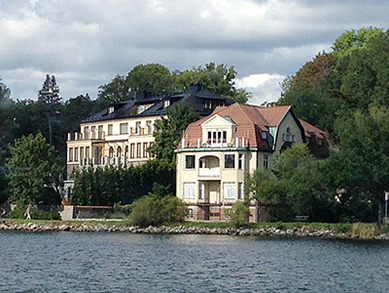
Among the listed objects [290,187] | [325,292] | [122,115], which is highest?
[122,115]

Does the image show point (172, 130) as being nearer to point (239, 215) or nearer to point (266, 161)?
point (266, 161)

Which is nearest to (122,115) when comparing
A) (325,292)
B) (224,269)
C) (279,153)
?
(279,153)

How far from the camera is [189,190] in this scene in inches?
3314

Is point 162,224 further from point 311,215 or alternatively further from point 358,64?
point 358,64

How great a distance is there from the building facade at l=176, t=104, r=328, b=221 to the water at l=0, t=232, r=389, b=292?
47.7ft

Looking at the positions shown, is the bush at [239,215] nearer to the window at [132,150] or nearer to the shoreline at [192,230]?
the shoreline at [192,230]

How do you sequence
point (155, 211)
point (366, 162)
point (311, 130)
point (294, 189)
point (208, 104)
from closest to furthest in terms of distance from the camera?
point (366, 162), point (294, 189), point (155, 211), point (311, 130), point (208, 104)

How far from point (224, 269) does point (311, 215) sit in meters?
29.6

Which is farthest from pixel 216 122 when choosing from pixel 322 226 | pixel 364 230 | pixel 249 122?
pixel 364 230

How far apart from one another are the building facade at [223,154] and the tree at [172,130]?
18.1ft

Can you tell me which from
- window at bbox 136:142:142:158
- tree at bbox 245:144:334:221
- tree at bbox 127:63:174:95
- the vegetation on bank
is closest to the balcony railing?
the vegetation on bank

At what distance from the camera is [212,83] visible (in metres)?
124

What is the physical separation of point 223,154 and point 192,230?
38.2 feet

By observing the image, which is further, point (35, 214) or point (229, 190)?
point (35, 214)
